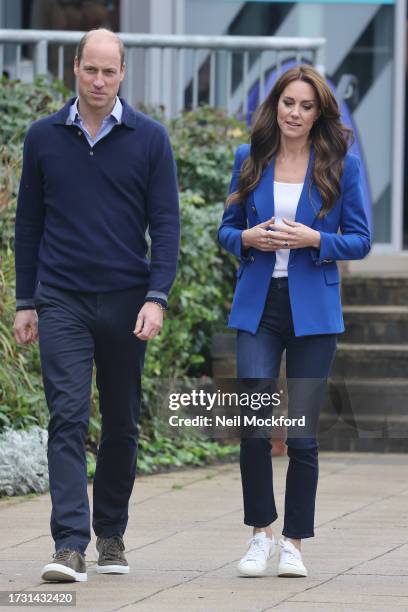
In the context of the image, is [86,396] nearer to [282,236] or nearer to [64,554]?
[64,554]

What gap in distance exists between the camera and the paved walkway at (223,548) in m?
5.43

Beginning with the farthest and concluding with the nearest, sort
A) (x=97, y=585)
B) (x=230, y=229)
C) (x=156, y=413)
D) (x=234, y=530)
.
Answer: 1. (x=156, y=413)
2. (x=234, y=530)
3. (x=230, y=229)
4. (x=97, y=585)

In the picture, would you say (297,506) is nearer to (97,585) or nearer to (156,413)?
(97,585)

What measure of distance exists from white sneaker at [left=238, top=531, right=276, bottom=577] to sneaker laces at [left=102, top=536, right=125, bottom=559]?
17.7 inches

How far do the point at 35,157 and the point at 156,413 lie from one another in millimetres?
3707

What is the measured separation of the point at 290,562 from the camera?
581 cm

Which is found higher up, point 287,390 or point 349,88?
point 349,88

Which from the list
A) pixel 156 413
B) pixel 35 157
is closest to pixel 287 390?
pixel 35 157

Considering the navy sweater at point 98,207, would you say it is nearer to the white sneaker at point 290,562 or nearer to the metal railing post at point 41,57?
the white sneaker at point 290,562

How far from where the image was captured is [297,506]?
588 centimetres

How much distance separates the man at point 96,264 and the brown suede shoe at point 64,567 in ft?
0.10

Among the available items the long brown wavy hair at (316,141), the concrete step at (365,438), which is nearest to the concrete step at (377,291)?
the concrete step at (365,438)

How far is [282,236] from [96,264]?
26.7 inches

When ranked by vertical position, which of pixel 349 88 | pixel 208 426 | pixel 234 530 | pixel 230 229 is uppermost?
pixel 349 88
